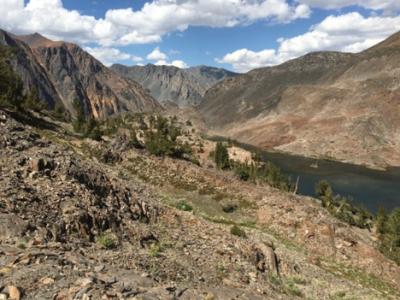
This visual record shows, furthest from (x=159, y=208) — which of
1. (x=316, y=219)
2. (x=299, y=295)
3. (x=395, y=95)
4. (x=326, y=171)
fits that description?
(x=395, y=95)

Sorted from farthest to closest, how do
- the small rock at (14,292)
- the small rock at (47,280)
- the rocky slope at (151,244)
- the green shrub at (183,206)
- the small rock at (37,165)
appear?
1. the green shrub at (183,206)
2. the small rock at (37,165)
3. the rocky slope at (151,244)
4. the small rock at (47,280)
5. the small rock at (14,292)

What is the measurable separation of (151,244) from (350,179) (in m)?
101

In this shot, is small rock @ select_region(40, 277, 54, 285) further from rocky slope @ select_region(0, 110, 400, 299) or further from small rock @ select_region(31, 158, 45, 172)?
small rock @ select_region(31, 158, 45, 172)

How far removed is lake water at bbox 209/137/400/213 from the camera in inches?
3563

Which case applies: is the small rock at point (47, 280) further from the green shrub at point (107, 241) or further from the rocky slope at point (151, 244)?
the green shrub at point (107, 241)

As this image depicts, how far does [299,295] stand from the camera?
21.7 m

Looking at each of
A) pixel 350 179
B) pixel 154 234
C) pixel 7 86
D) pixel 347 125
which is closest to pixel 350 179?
pixel 350 179

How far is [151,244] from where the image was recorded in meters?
19.9

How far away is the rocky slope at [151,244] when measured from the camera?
1279 centimetres

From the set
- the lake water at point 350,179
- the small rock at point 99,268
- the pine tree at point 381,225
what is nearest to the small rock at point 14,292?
the small rock at point 99,268

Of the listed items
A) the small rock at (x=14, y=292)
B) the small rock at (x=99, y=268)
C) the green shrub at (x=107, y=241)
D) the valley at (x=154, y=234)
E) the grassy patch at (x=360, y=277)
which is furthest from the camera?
the grassy patch at (x=360, y=277)

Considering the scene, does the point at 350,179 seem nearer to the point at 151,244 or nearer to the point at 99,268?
the point at 151,244

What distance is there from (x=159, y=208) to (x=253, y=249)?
21.4 ft

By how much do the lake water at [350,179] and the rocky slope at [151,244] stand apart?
5118cm
